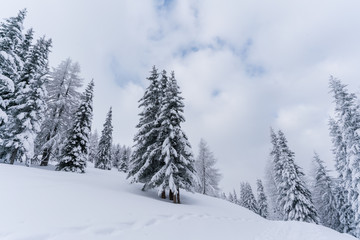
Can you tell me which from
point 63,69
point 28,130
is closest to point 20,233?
point 28,130

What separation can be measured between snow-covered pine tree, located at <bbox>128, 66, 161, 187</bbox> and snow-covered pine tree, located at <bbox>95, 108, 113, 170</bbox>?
81.9ft

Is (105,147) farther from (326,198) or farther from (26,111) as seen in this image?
(326,198)

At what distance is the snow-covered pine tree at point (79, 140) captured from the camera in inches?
787

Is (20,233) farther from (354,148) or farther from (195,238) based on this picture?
(354,148)

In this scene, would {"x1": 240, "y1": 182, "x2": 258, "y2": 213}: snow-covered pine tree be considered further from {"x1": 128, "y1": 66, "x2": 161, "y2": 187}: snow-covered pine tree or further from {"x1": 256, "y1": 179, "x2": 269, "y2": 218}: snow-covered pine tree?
{"x1": 128, "y1": 66, "x2": 161, "y2": 187}: snow-covered pine tree

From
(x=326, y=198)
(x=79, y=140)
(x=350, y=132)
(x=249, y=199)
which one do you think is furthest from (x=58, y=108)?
(x=249, y=199)

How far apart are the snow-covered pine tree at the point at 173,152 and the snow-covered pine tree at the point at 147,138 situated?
0.69 metres

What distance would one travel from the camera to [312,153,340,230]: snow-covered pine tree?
25.7m

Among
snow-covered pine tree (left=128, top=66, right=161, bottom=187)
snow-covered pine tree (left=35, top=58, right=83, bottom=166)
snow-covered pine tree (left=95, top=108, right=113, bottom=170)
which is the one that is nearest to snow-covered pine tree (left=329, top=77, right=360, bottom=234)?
snow-covered pine tree (left=128, top=66, right=161, bottom=187)

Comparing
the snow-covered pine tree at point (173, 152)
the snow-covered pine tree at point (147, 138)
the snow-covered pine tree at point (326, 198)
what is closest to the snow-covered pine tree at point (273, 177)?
the snow-covered pine tree at point (326, 198)

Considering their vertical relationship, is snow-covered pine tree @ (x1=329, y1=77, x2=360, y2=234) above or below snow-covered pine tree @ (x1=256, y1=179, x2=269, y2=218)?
above

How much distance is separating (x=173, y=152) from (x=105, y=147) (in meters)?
29.8

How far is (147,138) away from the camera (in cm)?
1554

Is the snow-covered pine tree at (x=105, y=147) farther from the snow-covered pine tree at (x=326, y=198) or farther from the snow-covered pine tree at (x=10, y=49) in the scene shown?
the snow-covered pine tree at (x=326, y=198)
